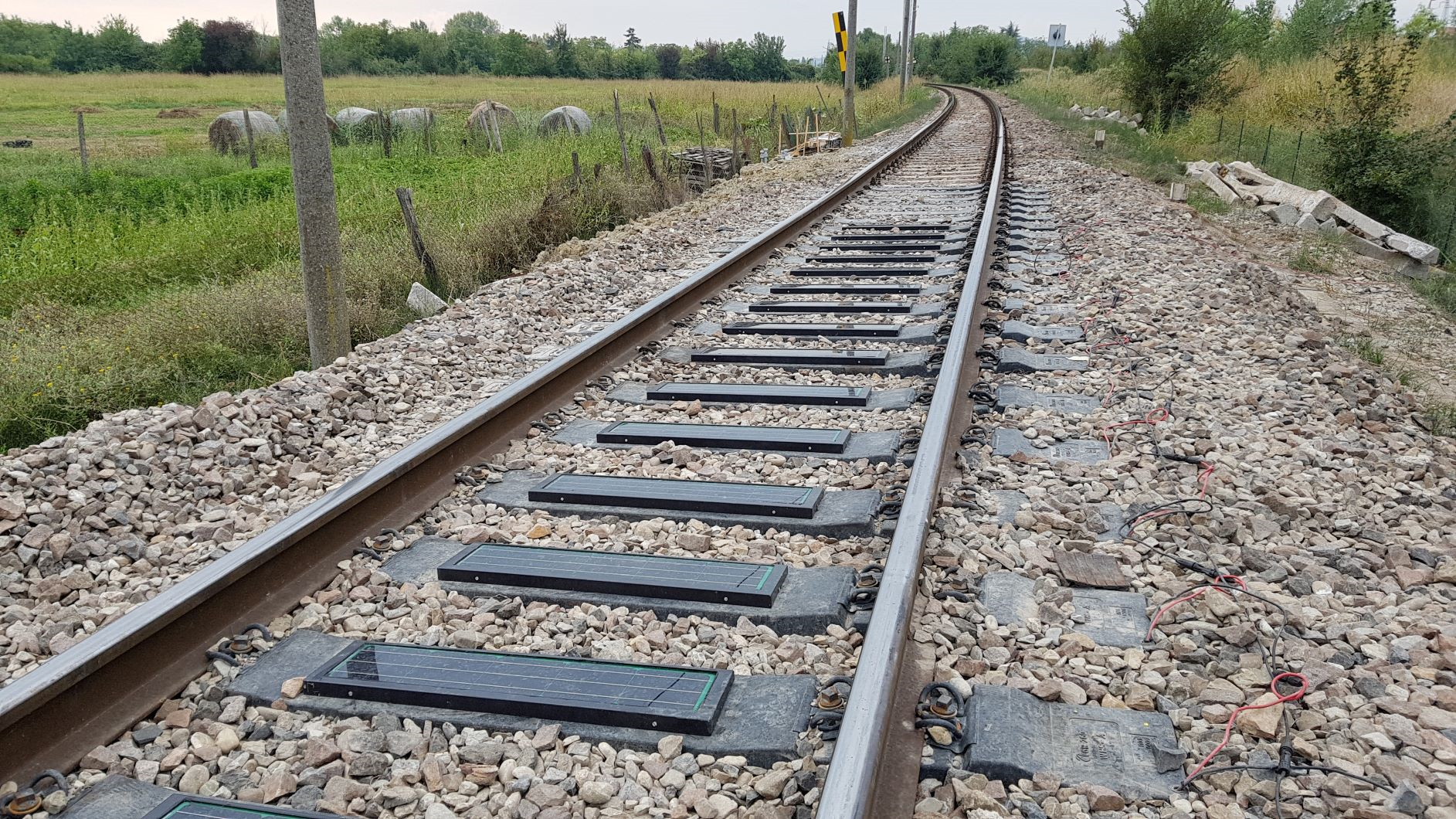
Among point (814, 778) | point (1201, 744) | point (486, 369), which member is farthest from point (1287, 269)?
point (814, 778)

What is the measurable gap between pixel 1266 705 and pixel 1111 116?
89.3 feet

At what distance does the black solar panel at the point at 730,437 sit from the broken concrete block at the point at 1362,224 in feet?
28.2

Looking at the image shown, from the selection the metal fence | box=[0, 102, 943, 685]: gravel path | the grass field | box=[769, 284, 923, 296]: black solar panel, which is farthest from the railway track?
the metal fence

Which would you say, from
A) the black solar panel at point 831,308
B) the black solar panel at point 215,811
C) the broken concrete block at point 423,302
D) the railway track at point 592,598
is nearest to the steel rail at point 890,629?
the railway track at point 592,598

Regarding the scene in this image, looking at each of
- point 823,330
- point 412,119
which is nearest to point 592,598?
point 823,330

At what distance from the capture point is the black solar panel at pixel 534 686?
232cm

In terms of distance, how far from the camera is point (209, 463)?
3945 millimetres

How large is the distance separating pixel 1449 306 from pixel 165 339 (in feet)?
30.2

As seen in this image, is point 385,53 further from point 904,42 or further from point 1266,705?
point 1266,705

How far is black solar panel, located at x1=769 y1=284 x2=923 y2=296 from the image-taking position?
6.70m

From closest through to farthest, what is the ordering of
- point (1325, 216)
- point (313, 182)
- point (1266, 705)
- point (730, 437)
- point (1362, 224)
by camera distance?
point (1266, 705) < point (730, 437) < point (313, 182) < point (1362, 224) < point (1325, 216)

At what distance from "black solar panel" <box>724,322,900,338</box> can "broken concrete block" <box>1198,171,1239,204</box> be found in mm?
8616

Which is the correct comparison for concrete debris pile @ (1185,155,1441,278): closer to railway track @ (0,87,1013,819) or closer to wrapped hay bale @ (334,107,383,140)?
railway track @ (0,87,1013,819)

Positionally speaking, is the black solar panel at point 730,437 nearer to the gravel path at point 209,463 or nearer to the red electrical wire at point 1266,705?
the gravel path at point 209,463
